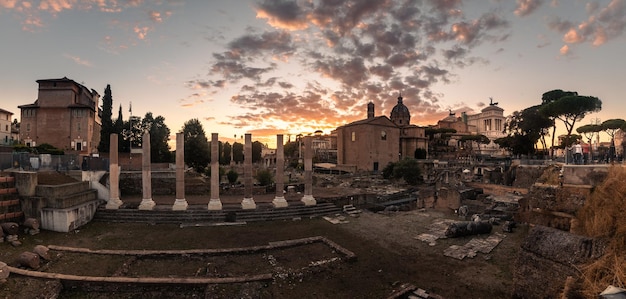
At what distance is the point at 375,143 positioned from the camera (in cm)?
5762

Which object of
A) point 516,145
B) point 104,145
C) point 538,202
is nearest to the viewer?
point 538,202

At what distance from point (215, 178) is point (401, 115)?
63489 millimetres

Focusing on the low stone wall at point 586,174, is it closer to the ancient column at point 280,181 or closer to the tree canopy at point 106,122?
the ancient column at point 280,181

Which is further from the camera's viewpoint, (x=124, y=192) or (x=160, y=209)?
(x=124, y=192)

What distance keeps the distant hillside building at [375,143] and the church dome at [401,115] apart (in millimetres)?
9175

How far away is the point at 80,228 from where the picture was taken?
1686 cm

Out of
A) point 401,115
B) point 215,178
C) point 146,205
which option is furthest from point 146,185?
point 401,115

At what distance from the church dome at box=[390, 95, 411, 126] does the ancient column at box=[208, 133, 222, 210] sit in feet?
201

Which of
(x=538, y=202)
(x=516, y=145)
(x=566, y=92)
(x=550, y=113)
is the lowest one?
(x=538, y=202)

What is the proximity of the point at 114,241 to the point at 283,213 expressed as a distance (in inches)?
379

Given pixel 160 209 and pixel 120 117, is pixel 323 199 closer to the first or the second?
pixel 160 209

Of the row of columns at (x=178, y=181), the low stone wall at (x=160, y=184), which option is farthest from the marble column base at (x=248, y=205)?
the low stone wall at (x=160, y=184)

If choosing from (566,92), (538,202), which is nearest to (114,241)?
(538,202)

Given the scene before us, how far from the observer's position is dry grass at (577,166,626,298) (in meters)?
5.78
